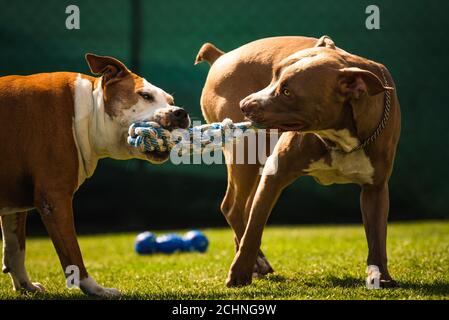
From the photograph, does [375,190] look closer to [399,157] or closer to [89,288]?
[89,288]

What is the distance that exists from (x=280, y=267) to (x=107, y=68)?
2.12m

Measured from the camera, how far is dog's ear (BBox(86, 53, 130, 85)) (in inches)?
175

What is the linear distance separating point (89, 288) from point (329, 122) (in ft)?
5.09

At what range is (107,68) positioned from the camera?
445 cm

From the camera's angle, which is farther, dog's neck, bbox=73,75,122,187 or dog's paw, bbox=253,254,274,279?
dog's paw, bbox=253,254,274,279

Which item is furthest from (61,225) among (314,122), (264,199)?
(314,122)

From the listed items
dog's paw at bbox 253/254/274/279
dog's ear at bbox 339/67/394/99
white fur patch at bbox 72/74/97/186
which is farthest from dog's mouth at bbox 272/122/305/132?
dog's paw at bbox 253/254/274/279

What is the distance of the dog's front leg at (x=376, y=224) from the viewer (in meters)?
4.54

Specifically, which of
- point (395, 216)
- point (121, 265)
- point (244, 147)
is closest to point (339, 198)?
point (395, 216)

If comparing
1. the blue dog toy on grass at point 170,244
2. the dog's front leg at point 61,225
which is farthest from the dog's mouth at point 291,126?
the blue dog toy on grass at point 170,244

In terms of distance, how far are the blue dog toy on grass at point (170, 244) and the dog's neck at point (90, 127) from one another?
286 cm

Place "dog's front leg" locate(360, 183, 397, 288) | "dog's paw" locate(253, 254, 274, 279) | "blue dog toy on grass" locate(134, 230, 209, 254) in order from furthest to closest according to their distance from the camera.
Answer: "blue dog toy on grass" locate(134, 230, 209, 254), "dog's paw" locate(253, 254, 274, 279), "dog's front leg" locate(360, 183, 397, 288)

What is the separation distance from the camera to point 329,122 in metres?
4.24

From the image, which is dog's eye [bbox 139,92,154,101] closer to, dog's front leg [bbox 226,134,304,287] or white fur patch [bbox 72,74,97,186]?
white fur patch [bbox 72,74,97,186]
